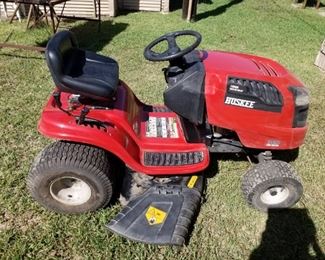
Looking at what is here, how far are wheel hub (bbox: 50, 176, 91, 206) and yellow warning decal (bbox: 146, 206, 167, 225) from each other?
50cm


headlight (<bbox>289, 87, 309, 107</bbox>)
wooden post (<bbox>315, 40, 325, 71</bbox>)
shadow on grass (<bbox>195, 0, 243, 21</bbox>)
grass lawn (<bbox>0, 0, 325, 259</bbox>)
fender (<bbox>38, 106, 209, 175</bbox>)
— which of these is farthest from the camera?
shadow on grass (<bbox>195, 0, 243, 21</bbox>)

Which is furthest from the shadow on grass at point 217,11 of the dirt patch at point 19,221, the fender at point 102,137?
the dirt patch at point 19,221


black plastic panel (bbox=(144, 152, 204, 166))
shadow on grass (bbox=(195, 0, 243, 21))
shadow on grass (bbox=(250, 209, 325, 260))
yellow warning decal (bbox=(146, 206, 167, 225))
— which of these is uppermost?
black plastic panel (bbox=(144, 152, 204, 166))

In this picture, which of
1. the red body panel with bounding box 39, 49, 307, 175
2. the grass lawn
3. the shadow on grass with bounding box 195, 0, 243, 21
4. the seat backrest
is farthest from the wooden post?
the seat backrest

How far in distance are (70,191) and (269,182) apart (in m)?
1.58

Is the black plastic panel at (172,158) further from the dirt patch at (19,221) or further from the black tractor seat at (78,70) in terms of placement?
the dirt patch at (19,221)

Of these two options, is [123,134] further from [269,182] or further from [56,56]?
[269,182]

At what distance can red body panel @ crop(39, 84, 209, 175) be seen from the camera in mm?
2797

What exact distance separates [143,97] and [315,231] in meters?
2.72

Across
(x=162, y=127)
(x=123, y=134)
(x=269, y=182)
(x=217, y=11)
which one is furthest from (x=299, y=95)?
(x=217, y=11)

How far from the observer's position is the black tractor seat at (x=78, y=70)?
271 cm

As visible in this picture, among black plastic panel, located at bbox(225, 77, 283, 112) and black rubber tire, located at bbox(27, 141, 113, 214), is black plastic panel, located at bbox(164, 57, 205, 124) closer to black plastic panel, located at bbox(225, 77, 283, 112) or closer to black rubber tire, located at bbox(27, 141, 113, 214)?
black plastic panel, located at bbox(225, 77, 283, 112)

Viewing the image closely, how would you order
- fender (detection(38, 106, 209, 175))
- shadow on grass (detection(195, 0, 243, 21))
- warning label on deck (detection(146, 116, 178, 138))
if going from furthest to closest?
shadow on grass (detection(195, 0, 243, 21)), warning label on deck (detection(146, 116, 178, 138)), fender (detection(38, 106, 209, 175))

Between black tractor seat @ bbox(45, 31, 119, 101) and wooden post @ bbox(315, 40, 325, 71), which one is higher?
black tractor seat @ bbox(45, 31, 119, 101)
